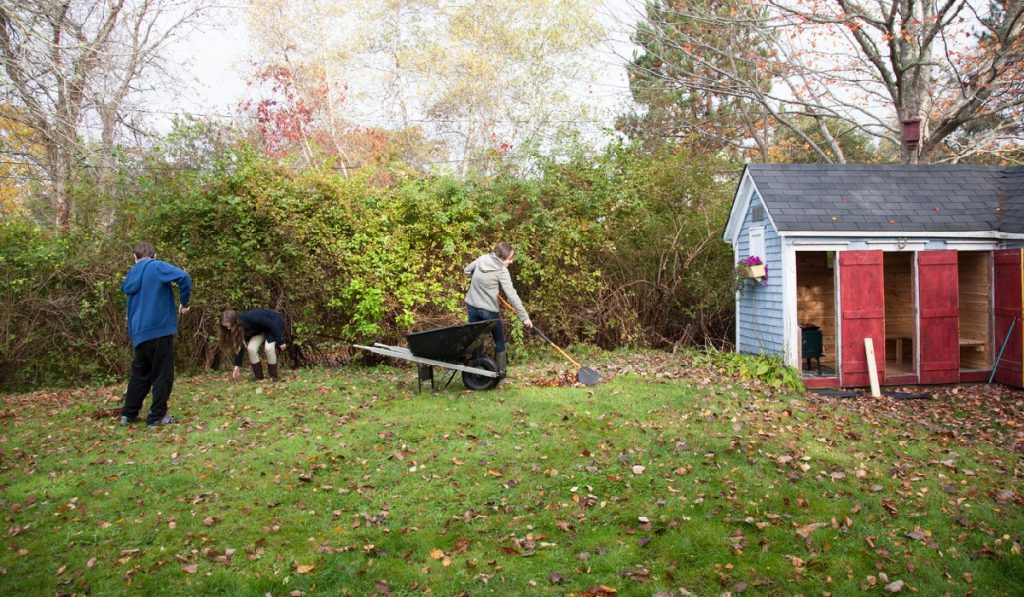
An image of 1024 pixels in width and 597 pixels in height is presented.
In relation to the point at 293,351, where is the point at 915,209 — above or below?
above

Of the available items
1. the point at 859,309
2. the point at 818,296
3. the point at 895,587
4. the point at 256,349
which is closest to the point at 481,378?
the point at 256,349

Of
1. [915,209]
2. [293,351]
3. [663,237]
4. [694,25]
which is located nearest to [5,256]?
[293,351]

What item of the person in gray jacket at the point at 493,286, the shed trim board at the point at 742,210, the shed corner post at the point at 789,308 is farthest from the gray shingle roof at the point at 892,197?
the person in gray jacket at the point at 493,286

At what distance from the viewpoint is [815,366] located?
9.89m

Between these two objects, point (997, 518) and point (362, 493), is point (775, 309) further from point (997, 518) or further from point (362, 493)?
point (362, 493)

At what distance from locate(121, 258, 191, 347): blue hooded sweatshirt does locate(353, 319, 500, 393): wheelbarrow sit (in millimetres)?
1956

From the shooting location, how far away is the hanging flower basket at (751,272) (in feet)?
30.2

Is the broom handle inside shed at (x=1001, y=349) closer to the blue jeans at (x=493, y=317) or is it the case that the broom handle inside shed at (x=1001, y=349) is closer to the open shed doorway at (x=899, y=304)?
the open shed doorway at (x=899, y=304)

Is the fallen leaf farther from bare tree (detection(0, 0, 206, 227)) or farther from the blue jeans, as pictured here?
bare tree (detection(0, 0, 206, 227))

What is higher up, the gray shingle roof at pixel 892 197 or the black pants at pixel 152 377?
the gray shingle roof at pixel 892 197

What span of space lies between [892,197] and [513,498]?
790 centimetres

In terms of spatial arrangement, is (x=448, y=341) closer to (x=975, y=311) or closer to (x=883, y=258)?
(x=883, y=258)

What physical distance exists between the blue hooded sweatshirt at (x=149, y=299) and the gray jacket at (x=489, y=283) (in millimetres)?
3188

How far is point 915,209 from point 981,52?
25.7ft
